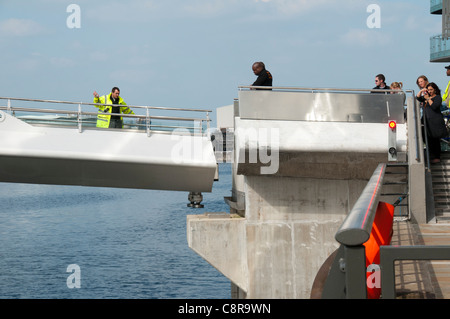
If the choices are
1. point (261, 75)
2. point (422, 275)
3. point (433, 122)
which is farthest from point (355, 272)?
point (261, 75)

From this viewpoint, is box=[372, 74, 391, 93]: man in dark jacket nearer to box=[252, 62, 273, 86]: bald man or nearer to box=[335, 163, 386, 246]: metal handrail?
box=[252, 62, 273, 86]: bald man

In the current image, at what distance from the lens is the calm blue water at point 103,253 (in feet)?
135

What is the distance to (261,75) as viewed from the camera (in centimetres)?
1477

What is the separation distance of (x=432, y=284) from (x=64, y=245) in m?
56.8

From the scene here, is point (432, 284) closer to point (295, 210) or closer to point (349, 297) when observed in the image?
point (349, 297)

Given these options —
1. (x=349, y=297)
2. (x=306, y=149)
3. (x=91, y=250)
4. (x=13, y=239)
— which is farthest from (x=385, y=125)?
(x=13, y=239)

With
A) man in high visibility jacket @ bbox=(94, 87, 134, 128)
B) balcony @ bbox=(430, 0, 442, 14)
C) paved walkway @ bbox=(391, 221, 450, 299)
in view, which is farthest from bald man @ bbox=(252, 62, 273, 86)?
balcony @ bbox=(430, 0, 442, 14)

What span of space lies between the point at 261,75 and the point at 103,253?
43.9m

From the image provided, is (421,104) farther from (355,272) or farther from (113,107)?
(355,272)

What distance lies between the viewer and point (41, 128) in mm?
16297

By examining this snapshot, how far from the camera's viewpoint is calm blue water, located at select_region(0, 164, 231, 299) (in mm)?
41031

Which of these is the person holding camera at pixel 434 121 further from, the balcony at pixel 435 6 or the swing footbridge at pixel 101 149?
the balcony at pixel 435 6

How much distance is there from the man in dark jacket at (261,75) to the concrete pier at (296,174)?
30.9 inches
